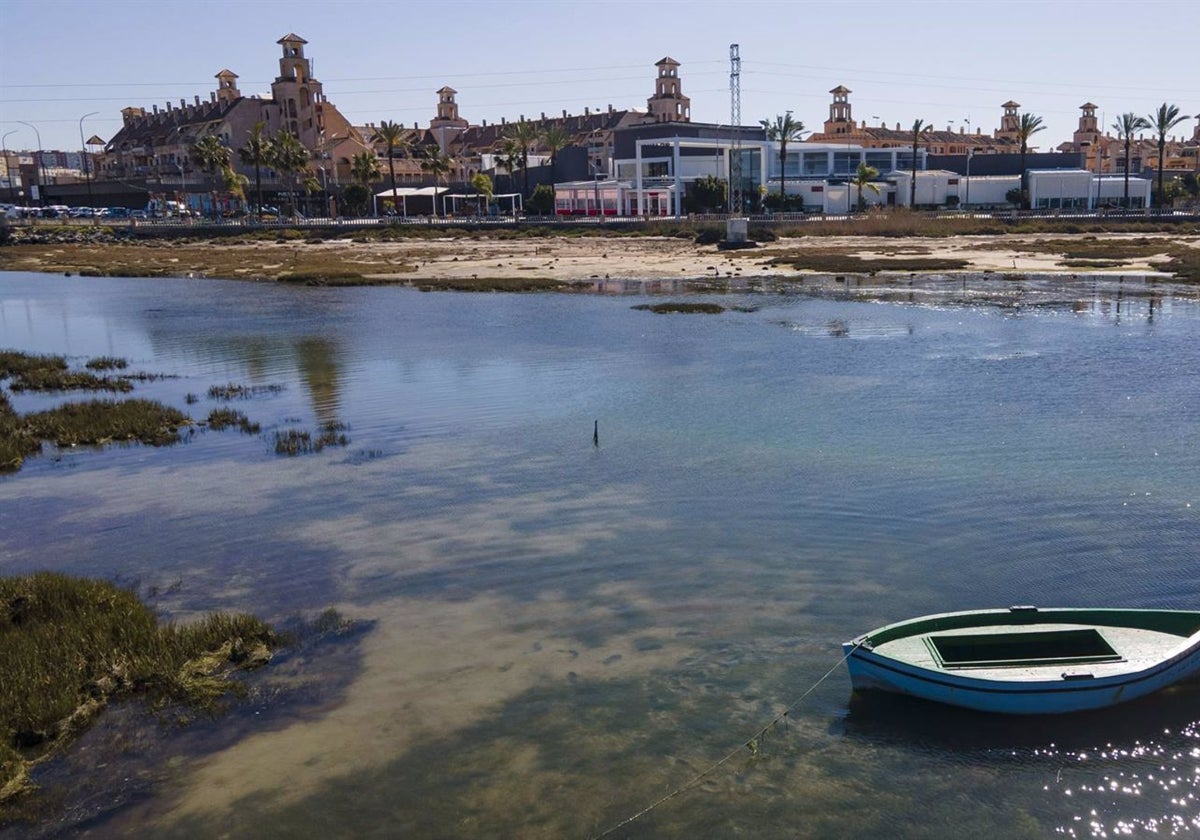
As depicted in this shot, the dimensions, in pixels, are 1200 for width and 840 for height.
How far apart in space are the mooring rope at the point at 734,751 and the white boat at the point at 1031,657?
611mm

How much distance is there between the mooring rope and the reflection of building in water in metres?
18.6

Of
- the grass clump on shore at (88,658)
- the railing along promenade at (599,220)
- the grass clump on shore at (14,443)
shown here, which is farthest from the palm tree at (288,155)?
the grass clump on shore at (88,658)

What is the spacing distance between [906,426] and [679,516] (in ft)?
30.8

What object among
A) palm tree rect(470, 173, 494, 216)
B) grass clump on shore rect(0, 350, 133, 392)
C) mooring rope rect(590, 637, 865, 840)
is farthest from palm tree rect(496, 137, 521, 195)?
mooring rope rect(590, 637, 865, 840)

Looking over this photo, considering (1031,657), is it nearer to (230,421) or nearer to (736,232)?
(230,421)

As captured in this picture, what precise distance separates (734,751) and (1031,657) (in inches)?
161

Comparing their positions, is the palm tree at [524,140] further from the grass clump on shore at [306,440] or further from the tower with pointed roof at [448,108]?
the grass clump on shore at [306,440]

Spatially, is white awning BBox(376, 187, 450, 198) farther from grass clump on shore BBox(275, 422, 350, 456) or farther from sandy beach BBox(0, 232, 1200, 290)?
grass clump on shore BBox(275, 422, 350, 456)

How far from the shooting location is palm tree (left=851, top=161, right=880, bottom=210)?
11475cm

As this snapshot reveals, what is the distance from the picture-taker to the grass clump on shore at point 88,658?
12.3 m

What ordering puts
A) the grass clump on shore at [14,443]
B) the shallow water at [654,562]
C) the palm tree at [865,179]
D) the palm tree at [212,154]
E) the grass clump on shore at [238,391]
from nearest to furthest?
the shallow water at [654,562], the grass clump on shore at [14,443], the grass clump on shore at [238,391], the palm tree at [865,179], the palm tree at [212,154]

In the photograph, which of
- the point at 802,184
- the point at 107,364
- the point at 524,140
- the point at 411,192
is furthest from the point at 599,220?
the point at 107,364

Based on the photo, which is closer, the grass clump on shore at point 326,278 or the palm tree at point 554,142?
the grass clump on shore at point 326,278

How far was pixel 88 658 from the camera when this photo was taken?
1381 centimetres
